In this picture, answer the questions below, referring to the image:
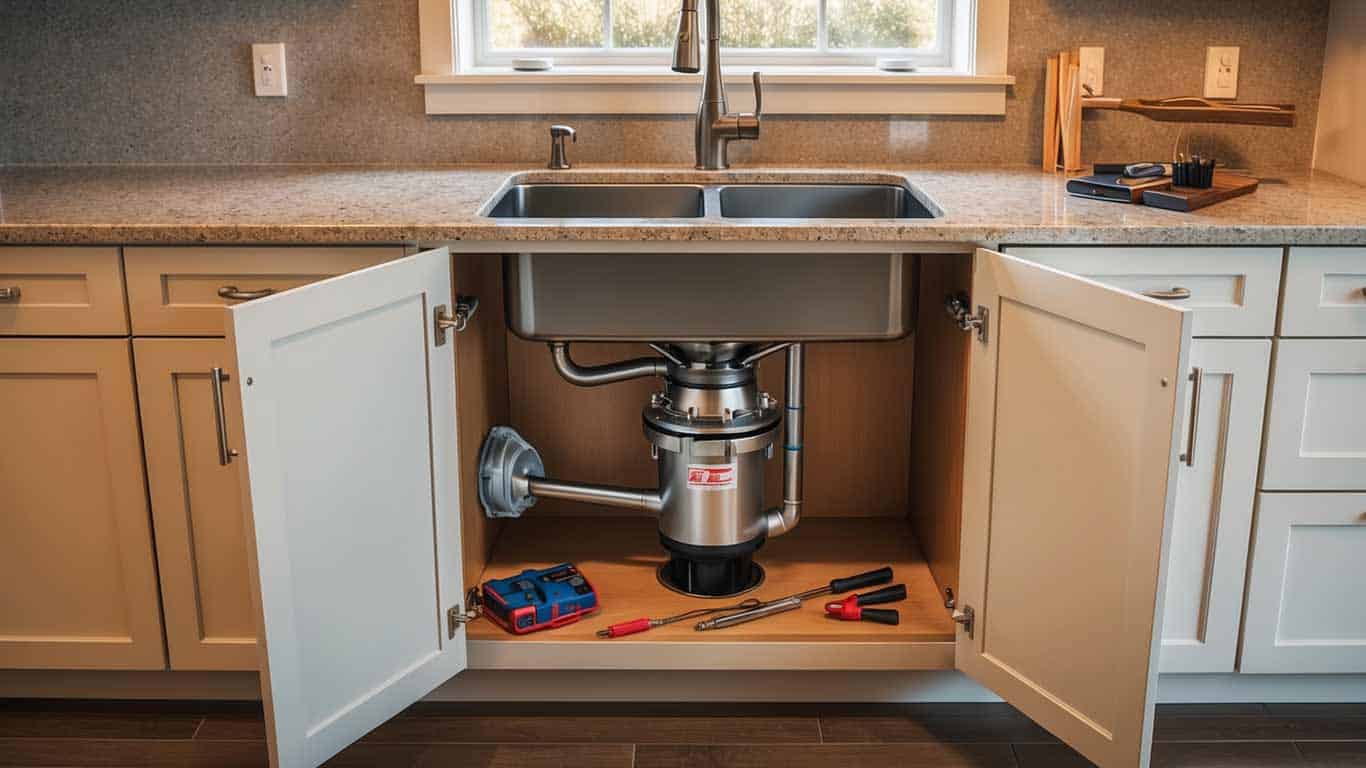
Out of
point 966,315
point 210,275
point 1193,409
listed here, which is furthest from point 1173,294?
point 210,275

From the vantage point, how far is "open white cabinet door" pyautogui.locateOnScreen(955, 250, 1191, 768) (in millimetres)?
1604

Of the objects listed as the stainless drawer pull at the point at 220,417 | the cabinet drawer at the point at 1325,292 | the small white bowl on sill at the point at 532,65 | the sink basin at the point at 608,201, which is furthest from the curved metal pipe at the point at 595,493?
the cabinet drawer at the point at 1325,292

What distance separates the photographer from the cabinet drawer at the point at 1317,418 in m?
1.91

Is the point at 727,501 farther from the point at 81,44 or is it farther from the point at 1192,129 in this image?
the point at 81,44

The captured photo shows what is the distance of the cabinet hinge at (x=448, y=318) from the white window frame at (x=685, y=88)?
2.08 ft

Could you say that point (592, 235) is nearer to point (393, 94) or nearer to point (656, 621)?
point (656, 621)

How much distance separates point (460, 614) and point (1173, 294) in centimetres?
125

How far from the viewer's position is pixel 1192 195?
79.3 inches

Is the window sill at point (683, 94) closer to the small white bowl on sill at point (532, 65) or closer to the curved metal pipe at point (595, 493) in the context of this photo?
the small white bowl on sill at point (532, 65)

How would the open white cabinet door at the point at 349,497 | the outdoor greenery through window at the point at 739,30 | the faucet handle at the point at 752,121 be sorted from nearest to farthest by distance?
1. the open white cabinet door at the point at 349,497
2. the faucet handle at the point at 752,121
3. the outdoor greenery through window at the point at 739,30

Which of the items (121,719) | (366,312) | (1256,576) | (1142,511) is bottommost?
(121,719)

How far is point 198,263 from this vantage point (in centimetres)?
192

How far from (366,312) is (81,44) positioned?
1256mm

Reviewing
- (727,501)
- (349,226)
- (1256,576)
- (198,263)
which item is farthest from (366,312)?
(1256,576)
